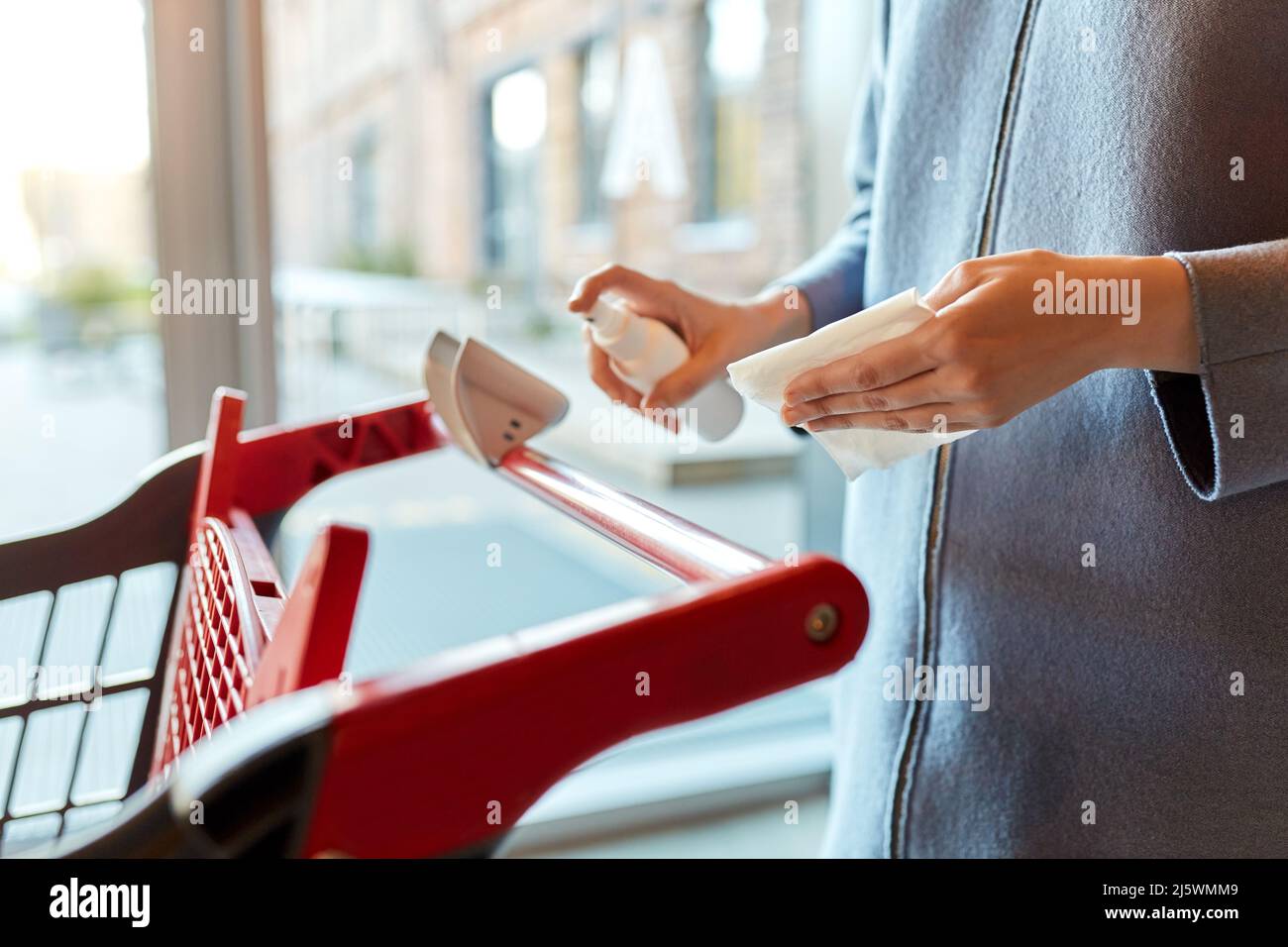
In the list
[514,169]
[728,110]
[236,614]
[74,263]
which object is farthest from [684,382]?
[728,110]

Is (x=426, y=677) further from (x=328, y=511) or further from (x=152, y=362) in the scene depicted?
(x=328, y=511)

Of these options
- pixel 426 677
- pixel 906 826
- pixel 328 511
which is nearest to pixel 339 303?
pixel 328 511

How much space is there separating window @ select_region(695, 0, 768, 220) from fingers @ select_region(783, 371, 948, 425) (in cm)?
261

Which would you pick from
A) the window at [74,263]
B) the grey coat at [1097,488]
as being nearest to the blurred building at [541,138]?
the window at [74,263]

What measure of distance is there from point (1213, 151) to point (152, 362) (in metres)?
1.45

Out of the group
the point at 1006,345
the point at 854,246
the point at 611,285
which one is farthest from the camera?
the point at 854,246

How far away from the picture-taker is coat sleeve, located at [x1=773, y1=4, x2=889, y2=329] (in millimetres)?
1010

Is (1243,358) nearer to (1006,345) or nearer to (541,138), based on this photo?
(1006,345)

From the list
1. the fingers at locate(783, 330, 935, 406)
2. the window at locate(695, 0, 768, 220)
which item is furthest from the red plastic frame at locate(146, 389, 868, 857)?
the window at locate(695, 0, 768, 220)

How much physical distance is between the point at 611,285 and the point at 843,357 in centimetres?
33

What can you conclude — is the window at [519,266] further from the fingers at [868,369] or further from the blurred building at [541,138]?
the fingers at [868,369]

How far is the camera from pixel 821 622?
48cm

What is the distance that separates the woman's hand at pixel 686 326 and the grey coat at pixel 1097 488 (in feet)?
0.37

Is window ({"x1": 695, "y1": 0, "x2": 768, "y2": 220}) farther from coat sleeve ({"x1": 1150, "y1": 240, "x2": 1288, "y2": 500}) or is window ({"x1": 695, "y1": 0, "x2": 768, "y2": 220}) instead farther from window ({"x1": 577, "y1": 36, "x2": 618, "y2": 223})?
coat sleeve ({"x1": 1150, "y1": 240, "x2": 1288, "y2": 500})
